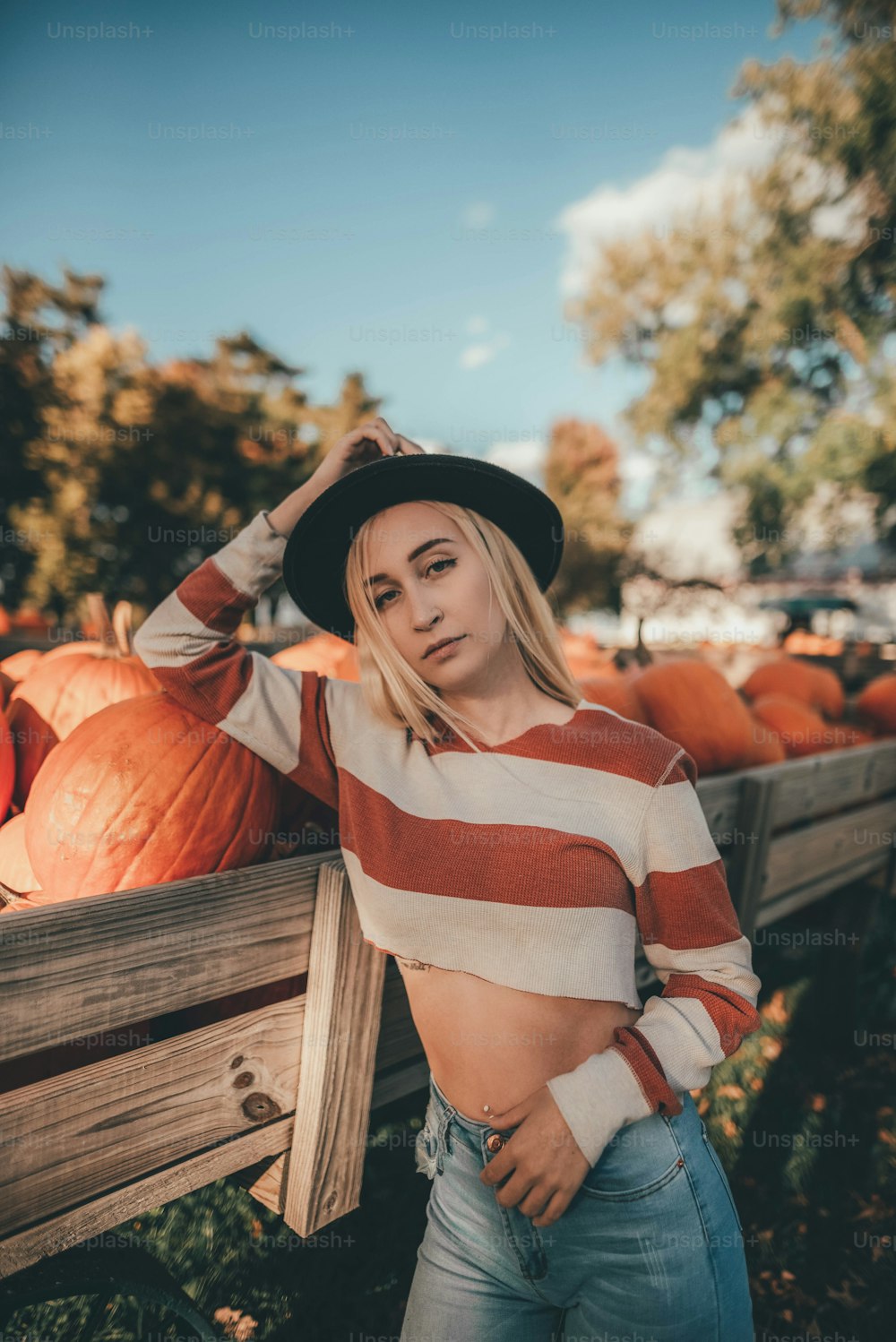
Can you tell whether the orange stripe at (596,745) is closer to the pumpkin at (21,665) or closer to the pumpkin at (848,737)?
the pumpkin at (21,665)

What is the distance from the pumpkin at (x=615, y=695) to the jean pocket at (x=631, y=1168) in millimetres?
1496

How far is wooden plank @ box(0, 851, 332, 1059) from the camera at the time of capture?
3.42 feet

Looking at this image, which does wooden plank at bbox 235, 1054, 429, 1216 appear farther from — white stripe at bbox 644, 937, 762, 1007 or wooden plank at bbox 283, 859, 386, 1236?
white stripe at bbox 644, 937, 762, 1007

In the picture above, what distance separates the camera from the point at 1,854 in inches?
63.9

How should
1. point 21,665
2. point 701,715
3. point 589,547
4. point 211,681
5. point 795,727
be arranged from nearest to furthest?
point 211,681 < point 21,665 < point 701,715 < point 795,727 < point 589,547

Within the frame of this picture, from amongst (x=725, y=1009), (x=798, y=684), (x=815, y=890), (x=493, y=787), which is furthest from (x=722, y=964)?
(x=798, y=684)

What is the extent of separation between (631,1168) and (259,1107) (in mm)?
668

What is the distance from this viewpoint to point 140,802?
1.49 m

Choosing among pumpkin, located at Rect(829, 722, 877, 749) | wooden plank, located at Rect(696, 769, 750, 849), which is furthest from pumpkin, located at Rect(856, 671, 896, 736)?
Result: wooden plank, located at Rect(696, 769, 750, 849)

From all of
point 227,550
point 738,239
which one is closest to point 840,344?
A: point 738,239

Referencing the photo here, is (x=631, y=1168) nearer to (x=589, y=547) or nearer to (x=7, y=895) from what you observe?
(x=7, y=895)

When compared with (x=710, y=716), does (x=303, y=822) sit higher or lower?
lower

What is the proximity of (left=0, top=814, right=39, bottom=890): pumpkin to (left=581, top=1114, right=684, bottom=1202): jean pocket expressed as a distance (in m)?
1.27

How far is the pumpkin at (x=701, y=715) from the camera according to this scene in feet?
9.41
